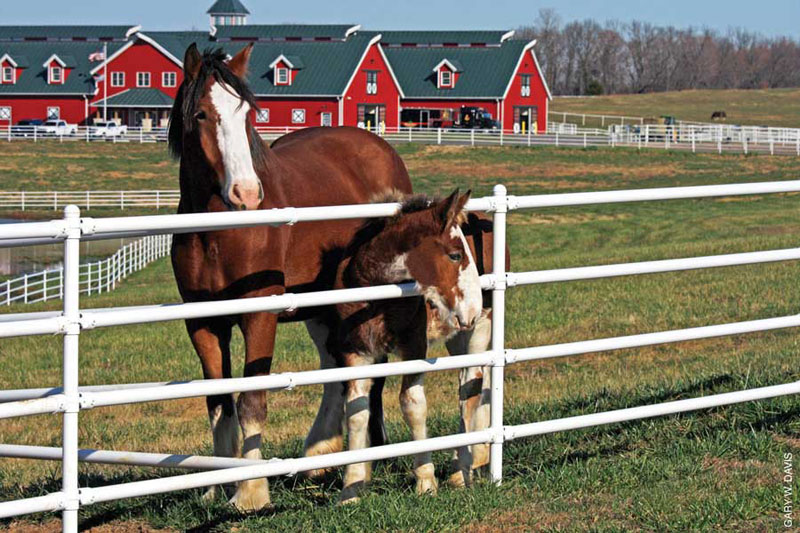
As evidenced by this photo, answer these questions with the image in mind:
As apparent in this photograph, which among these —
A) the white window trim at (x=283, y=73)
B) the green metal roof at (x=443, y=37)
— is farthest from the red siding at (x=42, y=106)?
the green metal roof at (x=443, y=37)

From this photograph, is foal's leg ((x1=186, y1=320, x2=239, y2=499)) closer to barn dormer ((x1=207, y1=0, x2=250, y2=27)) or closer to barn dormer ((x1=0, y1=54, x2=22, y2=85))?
barn dormer ((x1=0, y1=54, x2=22, y2=85))

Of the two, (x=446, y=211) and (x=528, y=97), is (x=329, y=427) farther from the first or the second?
(x=528, y=97)

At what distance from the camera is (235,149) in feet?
18.2

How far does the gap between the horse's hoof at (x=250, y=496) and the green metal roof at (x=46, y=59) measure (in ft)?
240

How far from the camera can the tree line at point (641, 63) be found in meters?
153

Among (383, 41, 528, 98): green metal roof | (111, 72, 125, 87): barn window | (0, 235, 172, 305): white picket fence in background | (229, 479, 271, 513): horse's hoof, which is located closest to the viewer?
(229, 479, 271, 513): horse's hoof

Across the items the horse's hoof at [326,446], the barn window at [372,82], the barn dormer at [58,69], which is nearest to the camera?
the horse's hoof at [326,446]

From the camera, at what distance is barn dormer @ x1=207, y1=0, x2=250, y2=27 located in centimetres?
8644

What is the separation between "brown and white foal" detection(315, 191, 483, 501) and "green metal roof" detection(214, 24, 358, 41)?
243 feet

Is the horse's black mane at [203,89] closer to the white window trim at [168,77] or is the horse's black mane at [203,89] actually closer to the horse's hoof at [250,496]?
the horse's hoof at [250,496]

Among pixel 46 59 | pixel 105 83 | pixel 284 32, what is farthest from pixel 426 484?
pixel 46 59

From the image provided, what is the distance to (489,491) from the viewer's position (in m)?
5.25

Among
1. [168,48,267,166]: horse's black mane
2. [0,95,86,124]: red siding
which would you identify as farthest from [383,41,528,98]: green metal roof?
[168,48,267,166]: horse's black mane

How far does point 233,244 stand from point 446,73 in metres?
72.6
